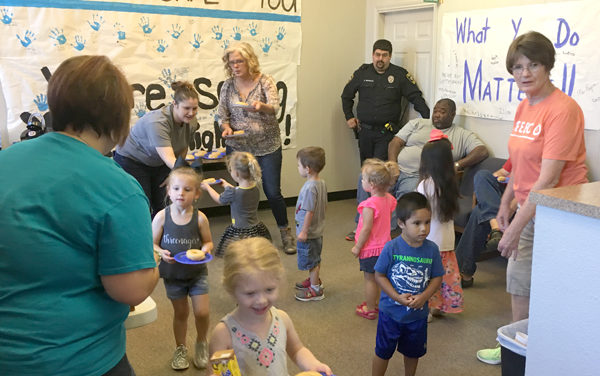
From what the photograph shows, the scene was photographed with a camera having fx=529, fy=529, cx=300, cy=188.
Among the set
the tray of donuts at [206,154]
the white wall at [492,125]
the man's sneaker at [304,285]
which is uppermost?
the white wall at [492,125]

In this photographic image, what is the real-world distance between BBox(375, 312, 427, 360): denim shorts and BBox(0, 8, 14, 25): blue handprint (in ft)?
12.1

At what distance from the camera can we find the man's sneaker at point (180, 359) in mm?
2588

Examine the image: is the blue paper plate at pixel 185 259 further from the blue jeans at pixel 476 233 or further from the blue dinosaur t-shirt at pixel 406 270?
the blue jeans at pixel 476 233

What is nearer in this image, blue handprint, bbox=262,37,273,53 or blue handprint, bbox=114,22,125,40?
blue handprint, bbox=114,22,125,40

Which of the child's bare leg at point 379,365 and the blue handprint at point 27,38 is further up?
the blue handprint at point 27,38

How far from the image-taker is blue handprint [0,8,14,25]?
13.4ft

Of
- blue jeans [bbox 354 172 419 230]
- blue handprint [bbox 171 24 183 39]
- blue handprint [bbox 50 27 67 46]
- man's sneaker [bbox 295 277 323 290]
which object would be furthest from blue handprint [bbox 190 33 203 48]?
man's sneaker [bbox 295 277 323 290]

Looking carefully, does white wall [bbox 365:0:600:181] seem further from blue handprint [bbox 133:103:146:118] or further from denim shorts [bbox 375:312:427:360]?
blue handprint [bbox 133:103:146:118]

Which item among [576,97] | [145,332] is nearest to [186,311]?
[145,332]

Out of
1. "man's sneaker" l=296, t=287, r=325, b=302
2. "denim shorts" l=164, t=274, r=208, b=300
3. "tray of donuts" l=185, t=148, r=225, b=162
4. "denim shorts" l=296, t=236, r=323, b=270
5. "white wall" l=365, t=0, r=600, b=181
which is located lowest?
"man's sneaker" l=296, t=287, r=325, b=302

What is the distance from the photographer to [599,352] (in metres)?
1.59

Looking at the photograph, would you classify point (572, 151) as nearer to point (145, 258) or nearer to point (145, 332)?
point (145, 258)

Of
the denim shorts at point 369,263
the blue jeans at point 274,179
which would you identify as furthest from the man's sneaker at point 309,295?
the blue jeans at point 274,179

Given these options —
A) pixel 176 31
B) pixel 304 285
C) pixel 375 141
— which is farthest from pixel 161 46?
pixel 304 285
